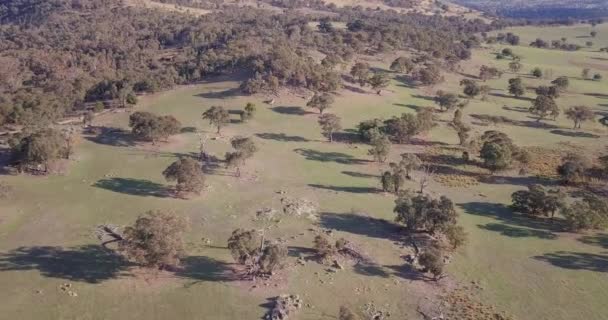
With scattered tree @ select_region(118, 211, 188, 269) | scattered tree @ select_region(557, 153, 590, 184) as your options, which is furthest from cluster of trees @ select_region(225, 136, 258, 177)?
scattered tree @ select_region(557, 153, 590, 184)

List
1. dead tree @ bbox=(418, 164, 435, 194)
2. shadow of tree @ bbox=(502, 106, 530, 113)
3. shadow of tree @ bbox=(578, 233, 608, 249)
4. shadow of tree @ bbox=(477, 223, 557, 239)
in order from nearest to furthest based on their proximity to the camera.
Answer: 1. shadow of tree @ bbox=(578, 233, 608, 249)
2. shadow of tree @ bbox=(477, 223, 557, 239)
3. dead tree @ bbox=(418, 164, 435, 194)
4. shadow of tree @ bbox=(502, 106, 530, 113)

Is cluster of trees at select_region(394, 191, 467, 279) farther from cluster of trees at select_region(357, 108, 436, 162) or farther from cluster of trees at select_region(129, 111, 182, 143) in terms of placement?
cluster of trees at select_region(129, 111, 182, 143)

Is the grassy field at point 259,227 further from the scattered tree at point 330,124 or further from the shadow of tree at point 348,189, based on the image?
the scattered tree at point 330,124

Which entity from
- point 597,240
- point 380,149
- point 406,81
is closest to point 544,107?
point 406,81

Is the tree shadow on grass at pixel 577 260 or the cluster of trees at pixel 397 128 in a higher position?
the cluster of trees at pixel 397 128

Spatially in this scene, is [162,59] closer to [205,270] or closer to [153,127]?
[153,127]

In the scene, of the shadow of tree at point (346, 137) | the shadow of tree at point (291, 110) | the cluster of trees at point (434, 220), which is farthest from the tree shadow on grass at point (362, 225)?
the shadow of tree at point (291, 110)
